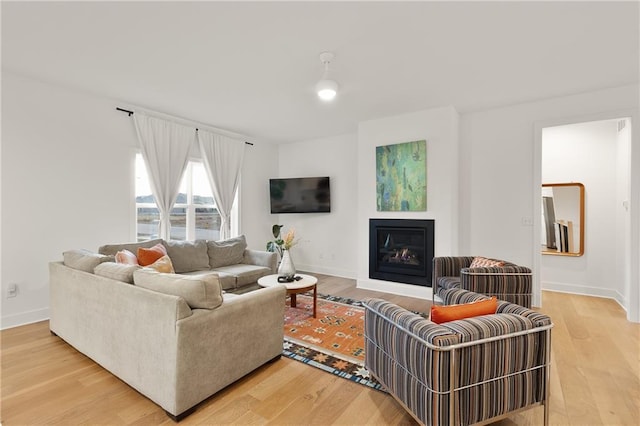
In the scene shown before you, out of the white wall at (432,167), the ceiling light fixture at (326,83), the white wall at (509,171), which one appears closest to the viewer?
the ceiling light fixture at (326,83)

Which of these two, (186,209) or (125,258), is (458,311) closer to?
(125,258)

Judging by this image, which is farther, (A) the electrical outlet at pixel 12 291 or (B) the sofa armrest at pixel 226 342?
(A) the electrical outlet at pixel 12 291

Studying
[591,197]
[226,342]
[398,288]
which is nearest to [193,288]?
[226,342]

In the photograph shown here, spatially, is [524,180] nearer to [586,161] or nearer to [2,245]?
[586,161]

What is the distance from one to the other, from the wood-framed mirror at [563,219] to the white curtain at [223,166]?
5132 millimetres

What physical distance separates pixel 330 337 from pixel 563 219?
13.7 feet

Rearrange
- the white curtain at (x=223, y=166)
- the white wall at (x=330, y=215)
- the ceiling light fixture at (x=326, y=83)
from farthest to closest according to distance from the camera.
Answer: the white wall at (x=330, y=215), the white curtain at (x=223, y=166), the ceiling light fixture at (x=326, y=83)

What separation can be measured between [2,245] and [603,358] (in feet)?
18.9

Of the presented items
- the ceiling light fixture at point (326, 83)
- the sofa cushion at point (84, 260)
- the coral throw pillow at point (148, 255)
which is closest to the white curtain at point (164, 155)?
the coral throw pillow at point (148, 255)

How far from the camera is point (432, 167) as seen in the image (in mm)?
4223

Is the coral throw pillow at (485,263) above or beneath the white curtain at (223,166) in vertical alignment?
beneath

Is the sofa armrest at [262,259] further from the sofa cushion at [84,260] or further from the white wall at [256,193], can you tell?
the sofa cushion at [84,260]

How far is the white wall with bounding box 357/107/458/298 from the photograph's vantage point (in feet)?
13.5

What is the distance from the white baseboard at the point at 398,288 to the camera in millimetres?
4277
